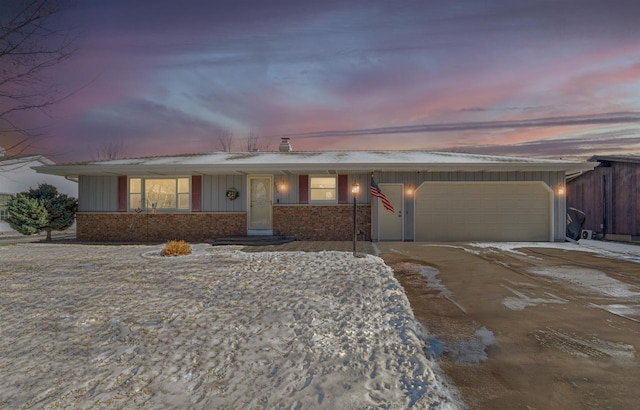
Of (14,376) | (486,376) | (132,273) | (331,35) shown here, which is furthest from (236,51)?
(486,376)

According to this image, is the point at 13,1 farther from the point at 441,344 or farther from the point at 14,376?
the point at 441,344

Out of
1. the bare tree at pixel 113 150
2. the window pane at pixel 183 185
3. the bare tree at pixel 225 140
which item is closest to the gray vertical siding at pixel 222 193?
the window pane at pixel 183 185

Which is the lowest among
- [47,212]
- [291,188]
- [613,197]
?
[47,212]

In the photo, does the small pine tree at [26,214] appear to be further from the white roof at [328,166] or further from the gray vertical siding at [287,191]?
the gray vertical siding at [287,191]

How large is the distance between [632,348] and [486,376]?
6.00 ft

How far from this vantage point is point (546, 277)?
6.45m

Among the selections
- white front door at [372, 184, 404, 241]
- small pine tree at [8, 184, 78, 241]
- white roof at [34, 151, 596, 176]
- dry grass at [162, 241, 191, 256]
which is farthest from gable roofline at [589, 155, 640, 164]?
small pine tree at [8, 184, 78, 241]

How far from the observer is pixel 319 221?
40.4 feet

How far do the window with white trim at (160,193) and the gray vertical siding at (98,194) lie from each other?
2.40ft

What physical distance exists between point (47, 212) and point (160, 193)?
4.84m

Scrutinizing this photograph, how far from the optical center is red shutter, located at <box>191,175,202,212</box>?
12.7 metres

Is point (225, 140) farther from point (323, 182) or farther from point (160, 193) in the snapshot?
point (323, 182)

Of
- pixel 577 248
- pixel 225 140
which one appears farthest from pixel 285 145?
→ pixel 225 140

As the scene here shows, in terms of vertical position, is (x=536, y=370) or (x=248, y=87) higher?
(x=248, y=87)
